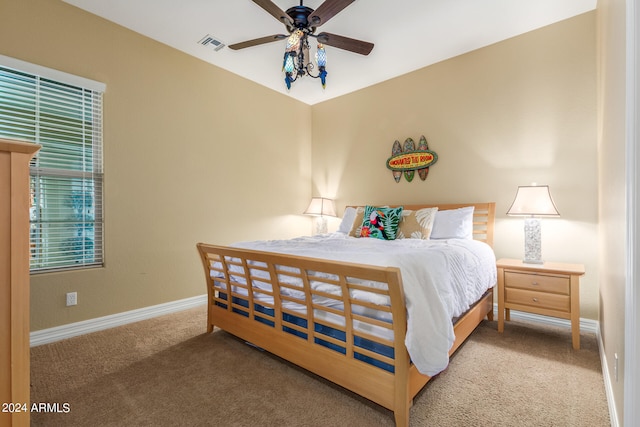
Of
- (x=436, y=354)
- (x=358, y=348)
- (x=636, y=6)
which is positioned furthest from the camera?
(x=358, y=348)

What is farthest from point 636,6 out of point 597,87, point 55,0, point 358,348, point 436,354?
point 55,0

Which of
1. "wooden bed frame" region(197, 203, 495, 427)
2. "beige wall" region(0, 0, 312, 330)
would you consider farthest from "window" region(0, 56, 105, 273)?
"wooden bed frame" region(197, 203, 495, 427)

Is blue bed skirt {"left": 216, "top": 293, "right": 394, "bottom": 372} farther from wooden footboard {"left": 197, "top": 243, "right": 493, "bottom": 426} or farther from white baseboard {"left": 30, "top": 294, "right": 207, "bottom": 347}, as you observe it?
white baseboard {"left": 30, "top": 294, "right": 207, "bottom": 347}

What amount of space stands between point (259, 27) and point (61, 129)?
200cm

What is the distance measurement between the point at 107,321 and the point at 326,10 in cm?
323

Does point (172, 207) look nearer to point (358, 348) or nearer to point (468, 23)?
point (358, 348)

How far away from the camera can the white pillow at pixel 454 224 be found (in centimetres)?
299

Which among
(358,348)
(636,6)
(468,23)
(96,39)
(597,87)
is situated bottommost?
(358,348)

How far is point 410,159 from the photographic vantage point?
3787 millimetres

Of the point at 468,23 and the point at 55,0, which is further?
the point at 468,23

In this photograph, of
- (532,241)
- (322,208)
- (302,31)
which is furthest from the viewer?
(322,208)

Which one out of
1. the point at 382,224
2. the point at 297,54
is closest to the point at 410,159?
the point at 382,224

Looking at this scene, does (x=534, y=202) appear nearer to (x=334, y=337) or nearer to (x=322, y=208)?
(x=334, y=337)

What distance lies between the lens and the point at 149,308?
10.2 feet
